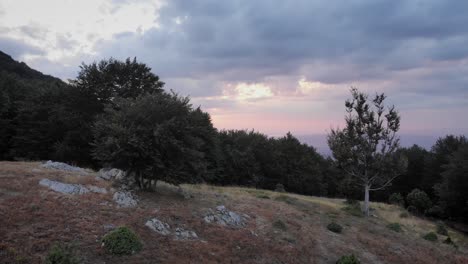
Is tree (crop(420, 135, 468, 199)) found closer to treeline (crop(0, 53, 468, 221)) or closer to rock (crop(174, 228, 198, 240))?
treeline (crop(0, 53, 468, 221))

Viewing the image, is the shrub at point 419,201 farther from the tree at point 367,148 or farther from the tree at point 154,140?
the tree at point 154,140

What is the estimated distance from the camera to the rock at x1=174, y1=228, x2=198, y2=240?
13369 mm

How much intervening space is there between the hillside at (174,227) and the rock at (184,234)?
0.70 ft

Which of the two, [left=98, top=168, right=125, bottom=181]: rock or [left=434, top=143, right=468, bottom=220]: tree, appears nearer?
[left=98, top=168, right=125, bottom=181]: rock

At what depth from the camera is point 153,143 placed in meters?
17.1

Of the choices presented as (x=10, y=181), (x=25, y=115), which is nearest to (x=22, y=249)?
(x=10, y=181)

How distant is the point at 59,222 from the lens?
38.8 ft

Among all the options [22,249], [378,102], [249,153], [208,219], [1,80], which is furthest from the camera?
[249,153]

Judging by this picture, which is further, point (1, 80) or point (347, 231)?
point (1, 80)

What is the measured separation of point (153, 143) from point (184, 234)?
5242mm

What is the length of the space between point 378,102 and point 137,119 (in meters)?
17.5

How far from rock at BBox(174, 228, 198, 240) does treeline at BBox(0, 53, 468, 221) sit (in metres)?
3.98

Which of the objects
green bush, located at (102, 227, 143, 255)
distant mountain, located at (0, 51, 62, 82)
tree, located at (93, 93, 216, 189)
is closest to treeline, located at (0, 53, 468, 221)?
tree, located at (93, 93, 216, 189)

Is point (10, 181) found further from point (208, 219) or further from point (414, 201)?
point (414, 201)
